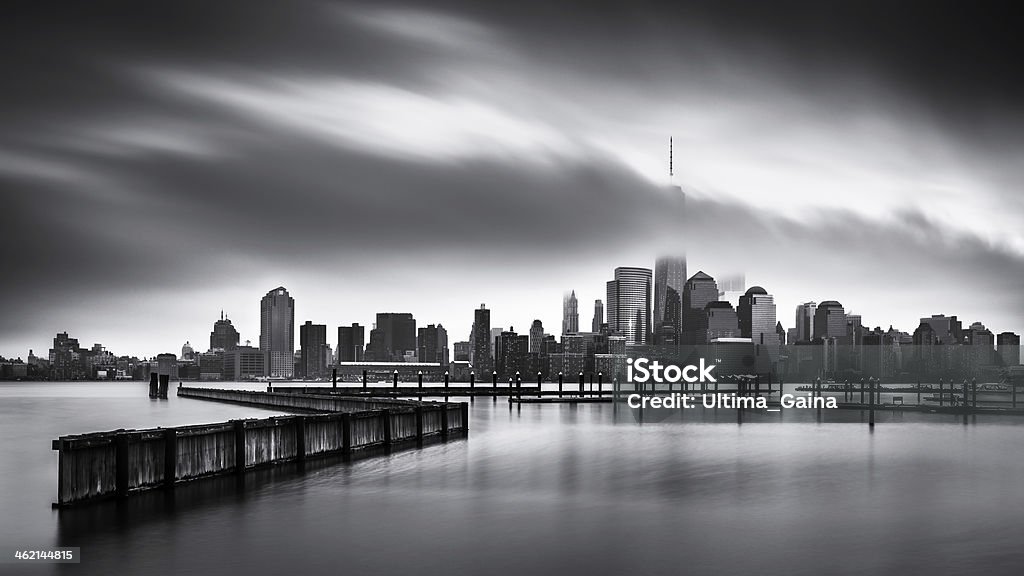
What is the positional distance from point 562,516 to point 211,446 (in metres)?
10.3

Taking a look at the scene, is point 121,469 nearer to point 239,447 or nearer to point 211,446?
point 211,446

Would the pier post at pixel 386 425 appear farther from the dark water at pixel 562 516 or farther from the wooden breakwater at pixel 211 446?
the dark water at pixel 562 516

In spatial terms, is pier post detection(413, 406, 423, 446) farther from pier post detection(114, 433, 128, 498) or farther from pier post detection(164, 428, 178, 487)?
pier post detection(114, 433, 128, 498)

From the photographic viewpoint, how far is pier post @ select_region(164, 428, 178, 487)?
23.4 metres

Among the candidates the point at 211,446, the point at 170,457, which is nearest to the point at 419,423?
the point at 211,446

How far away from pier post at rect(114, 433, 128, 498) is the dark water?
1.45ft

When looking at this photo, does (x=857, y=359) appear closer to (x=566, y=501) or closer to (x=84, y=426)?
(x=84, y=426)

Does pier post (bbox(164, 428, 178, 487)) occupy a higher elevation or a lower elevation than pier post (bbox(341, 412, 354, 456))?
higher

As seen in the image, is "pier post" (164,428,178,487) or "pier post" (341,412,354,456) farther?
"pier post" (341,412,354,456)

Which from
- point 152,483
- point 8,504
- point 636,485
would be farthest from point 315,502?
point 636,485

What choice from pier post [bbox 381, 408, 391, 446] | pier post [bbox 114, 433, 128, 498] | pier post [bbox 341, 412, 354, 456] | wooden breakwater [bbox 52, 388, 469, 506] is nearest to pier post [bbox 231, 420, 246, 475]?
wooden breakwater [bbox 52, 388, 469, 506]

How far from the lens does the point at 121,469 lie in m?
21.6

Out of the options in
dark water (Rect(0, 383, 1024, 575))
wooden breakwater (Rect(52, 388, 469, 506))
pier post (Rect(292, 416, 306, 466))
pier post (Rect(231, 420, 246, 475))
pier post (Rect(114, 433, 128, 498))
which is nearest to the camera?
dark water (Rect(0, 383, 1024, 575))

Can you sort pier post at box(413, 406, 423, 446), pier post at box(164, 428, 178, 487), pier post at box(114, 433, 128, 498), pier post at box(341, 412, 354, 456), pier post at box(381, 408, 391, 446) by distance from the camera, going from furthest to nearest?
pier post at box(413, 406, 423, 446) → pier post at box(381, 408, 391, 446) → pier post at box(341, 412, 354, 456) → pier post at box(164, 428, 178, 487) → pier post at box(114, 433, 128, 498)
